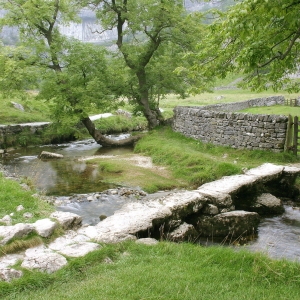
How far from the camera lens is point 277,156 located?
14070mm

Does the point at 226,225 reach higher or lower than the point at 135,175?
lower

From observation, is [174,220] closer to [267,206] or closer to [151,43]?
[267,206]

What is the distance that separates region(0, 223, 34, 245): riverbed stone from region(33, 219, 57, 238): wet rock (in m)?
0.16

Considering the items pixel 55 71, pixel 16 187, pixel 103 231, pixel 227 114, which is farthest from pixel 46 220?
pixel 55 71

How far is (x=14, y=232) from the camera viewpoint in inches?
247

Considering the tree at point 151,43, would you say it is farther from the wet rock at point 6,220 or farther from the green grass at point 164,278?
the green grass at point 164,278

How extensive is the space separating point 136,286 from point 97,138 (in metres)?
18.2

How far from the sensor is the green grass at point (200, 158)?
42.2 ft

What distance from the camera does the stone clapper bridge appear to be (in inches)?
236

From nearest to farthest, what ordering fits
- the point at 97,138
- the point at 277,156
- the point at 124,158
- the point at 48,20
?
the point at 277,156 → the point at 124,158 → the point at 48,20 → the point at 97,138

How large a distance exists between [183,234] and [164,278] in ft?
8.91

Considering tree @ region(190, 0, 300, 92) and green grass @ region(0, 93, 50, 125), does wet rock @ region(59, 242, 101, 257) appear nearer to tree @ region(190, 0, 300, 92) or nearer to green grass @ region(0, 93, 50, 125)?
tree @ region(190, 0, 300, 92)

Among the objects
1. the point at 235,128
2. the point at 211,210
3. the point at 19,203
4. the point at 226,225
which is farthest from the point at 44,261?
the point at 235,128

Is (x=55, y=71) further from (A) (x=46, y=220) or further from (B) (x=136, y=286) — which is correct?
(B) (x=136, y=286)
